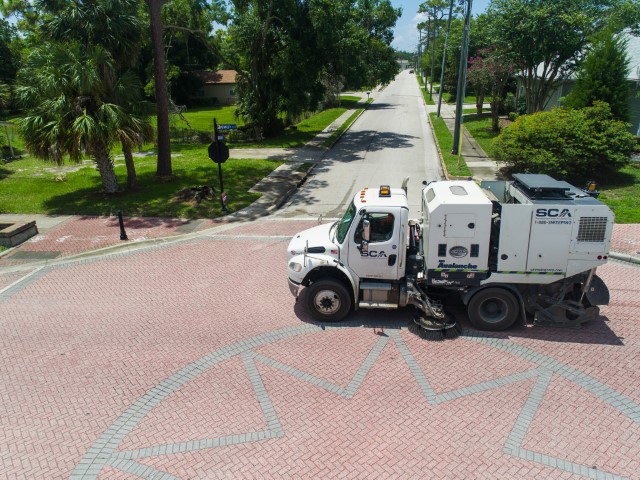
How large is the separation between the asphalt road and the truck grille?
886cm

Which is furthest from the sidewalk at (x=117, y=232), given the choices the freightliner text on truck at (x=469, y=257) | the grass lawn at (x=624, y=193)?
the freightliner text on truck at (x=469, y=257)

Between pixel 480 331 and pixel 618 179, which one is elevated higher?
pixel 618 179

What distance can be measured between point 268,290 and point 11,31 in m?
76.2

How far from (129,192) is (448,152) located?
17200mm

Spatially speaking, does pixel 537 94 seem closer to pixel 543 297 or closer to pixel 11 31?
pixel 543 297

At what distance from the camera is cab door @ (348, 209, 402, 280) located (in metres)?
9.38

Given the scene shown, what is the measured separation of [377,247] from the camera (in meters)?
9.45

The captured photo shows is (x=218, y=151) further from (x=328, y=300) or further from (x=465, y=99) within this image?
(x=465, y=99)

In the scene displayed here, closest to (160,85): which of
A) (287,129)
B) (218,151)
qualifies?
(218,151)

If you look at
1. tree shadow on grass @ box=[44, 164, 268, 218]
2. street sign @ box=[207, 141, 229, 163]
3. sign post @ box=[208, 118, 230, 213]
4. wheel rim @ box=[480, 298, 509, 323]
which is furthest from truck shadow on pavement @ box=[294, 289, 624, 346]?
tree shadow on grass @ box=[44, 164, 268, 218]

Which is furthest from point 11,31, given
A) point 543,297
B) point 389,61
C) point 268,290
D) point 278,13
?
point 543,297

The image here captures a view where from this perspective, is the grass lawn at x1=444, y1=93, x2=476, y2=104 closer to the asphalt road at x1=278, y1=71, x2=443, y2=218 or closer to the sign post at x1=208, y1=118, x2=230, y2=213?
the asphalt road at x1=278, y1=71, x2=443, y2=218

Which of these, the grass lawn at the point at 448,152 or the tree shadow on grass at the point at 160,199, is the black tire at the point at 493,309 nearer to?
the tree shadow on grass at the point at 160,199

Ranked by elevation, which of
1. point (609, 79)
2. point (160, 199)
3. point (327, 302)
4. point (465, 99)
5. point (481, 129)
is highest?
point (609, 79)
